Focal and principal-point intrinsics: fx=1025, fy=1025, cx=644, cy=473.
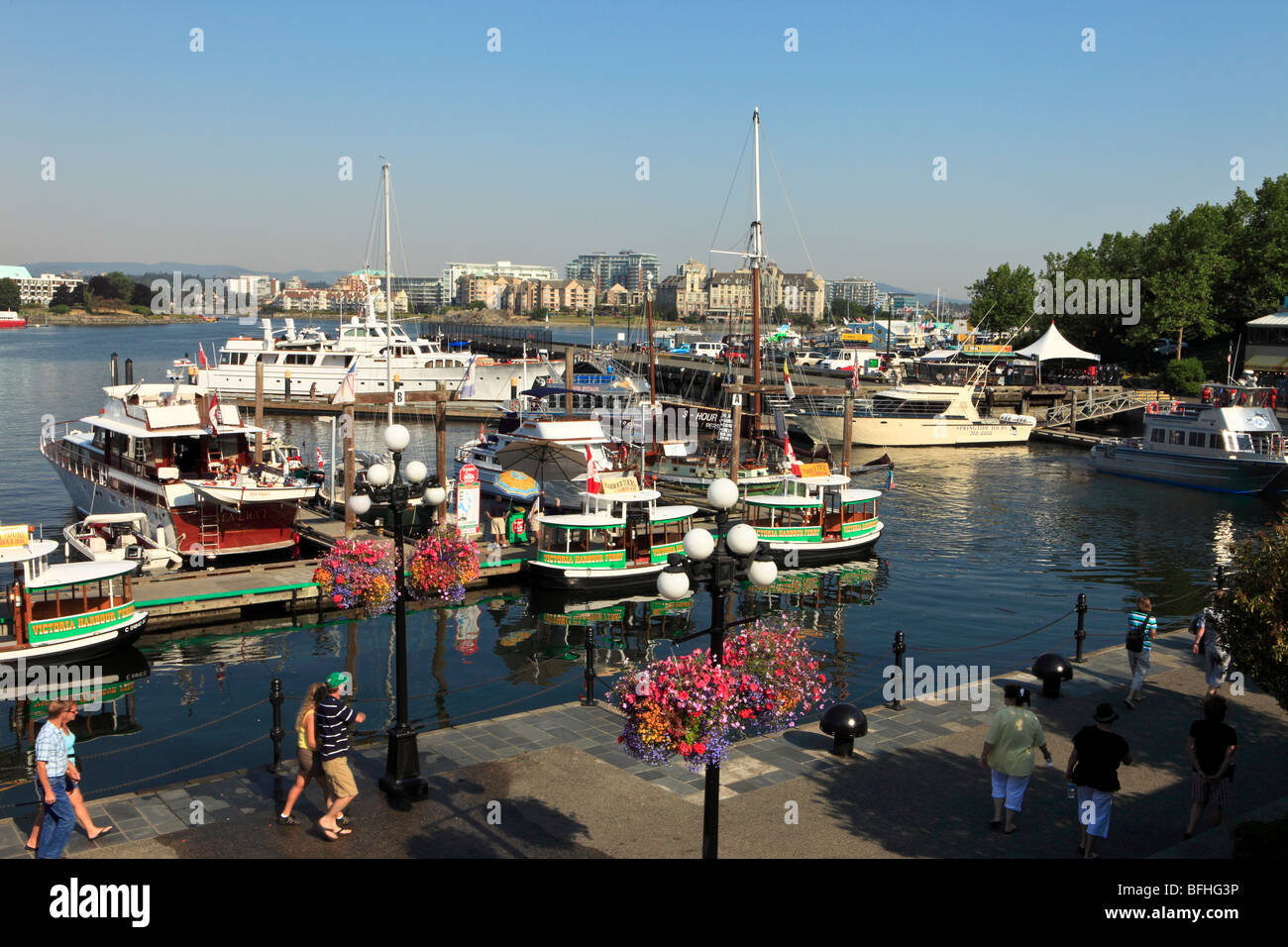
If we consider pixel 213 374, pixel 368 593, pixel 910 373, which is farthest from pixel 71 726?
pixel 910 373

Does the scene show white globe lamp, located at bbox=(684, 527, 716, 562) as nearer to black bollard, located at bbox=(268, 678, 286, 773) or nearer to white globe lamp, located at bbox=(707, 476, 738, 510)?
white globe lamp, located at bbox=(707, 476, 738, 510)

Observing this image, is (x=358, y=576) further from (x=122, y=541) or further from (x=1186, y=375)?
(x=1186, y=375)

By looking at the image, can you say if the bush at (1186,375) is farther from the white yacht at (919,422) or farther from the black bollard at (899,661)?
the black bollard at (899,661)

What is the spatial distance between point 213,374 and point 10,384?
973 inches

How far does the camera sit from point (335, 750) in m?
11.0

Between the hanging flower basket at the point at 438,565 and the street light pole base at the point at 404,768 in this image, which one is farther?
the hanging flower basket at the point at 438,565

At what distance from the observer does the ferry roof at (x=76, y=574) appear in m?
20.5

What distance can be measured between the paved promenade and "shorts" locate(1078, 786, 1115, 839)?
1.79 feet

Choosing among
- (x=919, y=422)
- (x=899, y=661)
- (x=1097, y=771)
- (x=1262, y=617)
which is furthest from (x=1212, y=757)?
(x=919, y=422)

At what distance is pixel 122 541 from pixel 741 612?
1733 cm

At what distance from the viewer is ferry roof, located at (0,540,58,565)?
1961 centimetres

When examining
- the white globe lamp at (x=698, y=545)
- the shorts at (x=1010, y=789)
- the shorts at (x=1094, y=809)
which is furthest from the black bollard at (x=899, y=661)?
the white globe lamp at (x=698, y=545)

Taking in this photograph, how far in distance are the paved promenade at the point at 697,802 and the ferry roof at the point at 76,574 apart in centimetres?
993

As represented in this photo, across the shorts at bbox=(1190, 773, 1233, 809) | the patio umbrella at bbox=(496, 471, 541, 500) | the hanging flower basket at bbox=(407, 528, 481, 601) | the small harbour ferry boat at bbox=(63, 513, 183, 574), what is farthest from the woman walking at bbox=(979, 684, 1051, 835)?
the patio umbrella at bbox=(496, 471, 541, 500)
